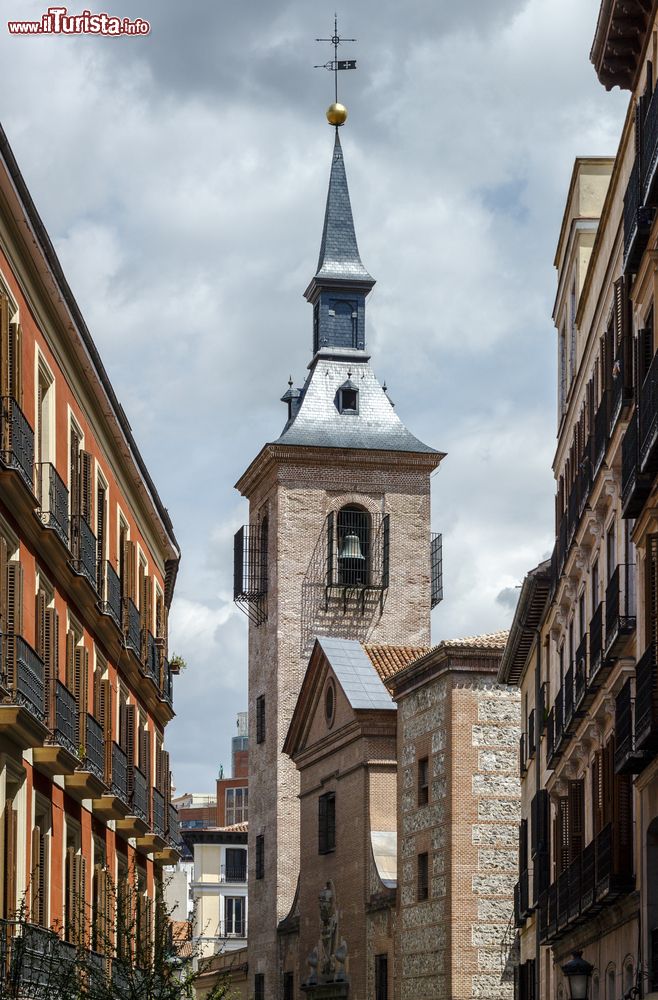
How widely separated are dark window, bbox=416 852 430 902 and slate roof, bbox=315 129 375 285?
117 feet

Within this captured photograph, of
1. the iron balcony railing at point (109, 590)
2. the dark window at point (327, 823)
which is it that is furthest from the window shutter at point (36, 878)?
the dark window at point (327, 823)

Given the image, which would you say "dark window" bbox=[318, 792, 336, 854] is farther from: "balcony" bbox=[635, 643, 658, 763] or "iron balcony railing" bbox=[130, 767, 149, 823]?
"balcony" bbox=[635, 643, 658, 763]

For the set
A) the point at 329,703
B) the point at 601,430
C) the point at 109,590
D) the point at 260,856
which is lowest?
the point at 260,856

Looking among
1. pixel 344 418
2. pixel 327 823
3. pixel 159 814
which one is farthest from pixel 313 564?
pixel 159 814

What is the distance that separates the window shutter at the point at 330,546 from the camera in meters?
79.6

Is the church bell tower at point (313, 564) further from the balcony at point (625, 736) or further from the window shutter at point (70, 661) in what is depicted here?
the balcony at point (625, 736)

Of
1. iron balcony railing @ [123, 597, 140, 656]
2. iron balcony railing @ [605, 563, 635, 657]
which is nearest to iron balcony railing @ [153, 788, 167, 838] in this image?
iron balcony railing @ [123, 597, 140, 656]

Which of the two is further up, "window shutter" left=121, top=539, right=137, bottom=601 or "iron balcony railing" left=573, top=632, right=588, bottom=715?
"window shutter" left=121, top=539, right=137, bottom=601

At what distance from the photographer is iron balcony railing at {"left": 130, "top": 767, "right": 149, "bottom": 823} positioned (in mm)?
35875

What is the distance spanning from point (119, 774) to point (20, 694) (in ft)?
32.2

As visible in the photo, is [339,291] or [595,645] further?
[339,291]

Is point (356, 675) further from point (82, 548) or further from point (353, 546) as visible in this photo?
point (82, 548)

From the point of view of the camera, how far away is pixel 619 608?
30.0m

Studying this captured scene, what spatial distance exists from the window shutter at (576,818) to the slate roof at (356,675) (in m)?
27.1
